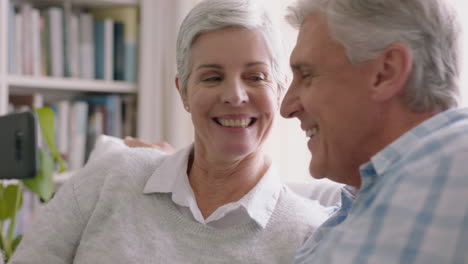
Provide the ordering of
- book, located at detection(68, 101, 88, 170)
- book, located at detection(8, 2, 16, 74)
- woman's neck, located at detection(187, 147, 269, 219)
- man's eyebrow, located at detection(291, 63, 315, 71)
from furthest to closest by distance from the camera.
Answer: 1. book, located at detection(68, 101, 88, 170)
2. book, located at detection(8, 2, 16, 74)
3. woman's neck, located at detection(187, 147, 269, 219)
4. man's eyebrow, located at detection(291, 63, 315, 71)

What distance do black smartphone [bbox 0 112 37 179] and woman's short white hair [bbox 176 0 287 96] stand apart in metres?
0.64

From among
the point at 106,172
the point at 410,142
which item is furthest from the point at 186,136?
the point at 410,142

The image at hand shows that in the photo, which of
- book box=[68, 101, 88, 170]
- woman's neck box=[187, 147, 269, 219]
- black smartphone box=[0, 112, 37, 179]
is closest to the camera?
woman's neck box=[187, 147, 269, 219]

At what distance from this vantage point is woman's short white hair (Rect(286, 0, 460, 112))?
2.92 ft

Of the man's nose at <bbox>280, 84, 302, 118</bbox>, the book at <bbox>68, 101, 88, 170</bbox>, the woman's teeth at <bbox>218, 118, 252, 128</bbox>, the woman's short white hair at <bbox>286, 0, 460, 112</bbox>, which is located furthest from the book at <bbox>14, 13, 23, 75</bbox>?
the woman's short white hair at <bbox>286, 0, 460, 112</bbox>

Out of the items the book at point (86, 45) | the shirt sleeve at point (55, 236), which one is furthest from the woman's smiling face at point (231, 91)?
the book at point (86, 45)

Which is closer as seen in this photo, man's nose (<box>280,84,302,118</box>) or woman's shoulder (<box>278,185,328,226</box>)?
man's nose (<box>280,84,302,118</box>)

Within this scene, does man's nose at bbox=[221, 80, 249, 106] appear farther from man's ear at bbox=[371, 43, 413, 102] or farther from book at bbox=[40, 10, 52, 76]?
book at bbox=[40, 10, 52, 76]

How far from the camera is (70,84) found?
291 centimetres

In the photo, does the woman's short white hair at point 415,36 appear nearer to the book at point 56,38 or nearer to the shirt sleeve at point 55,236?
the shirt sleeve at point 55,236

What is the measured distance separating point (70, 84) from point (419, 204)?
2.48 metres

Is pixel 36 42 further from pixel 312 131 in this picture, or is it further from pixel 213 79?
pixel 312 131

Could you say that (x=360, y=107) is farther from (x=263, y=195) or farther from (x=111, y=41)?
(x=111, y=41)

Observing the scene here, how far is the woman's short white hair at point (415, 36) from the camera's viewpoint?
2.92 ft
